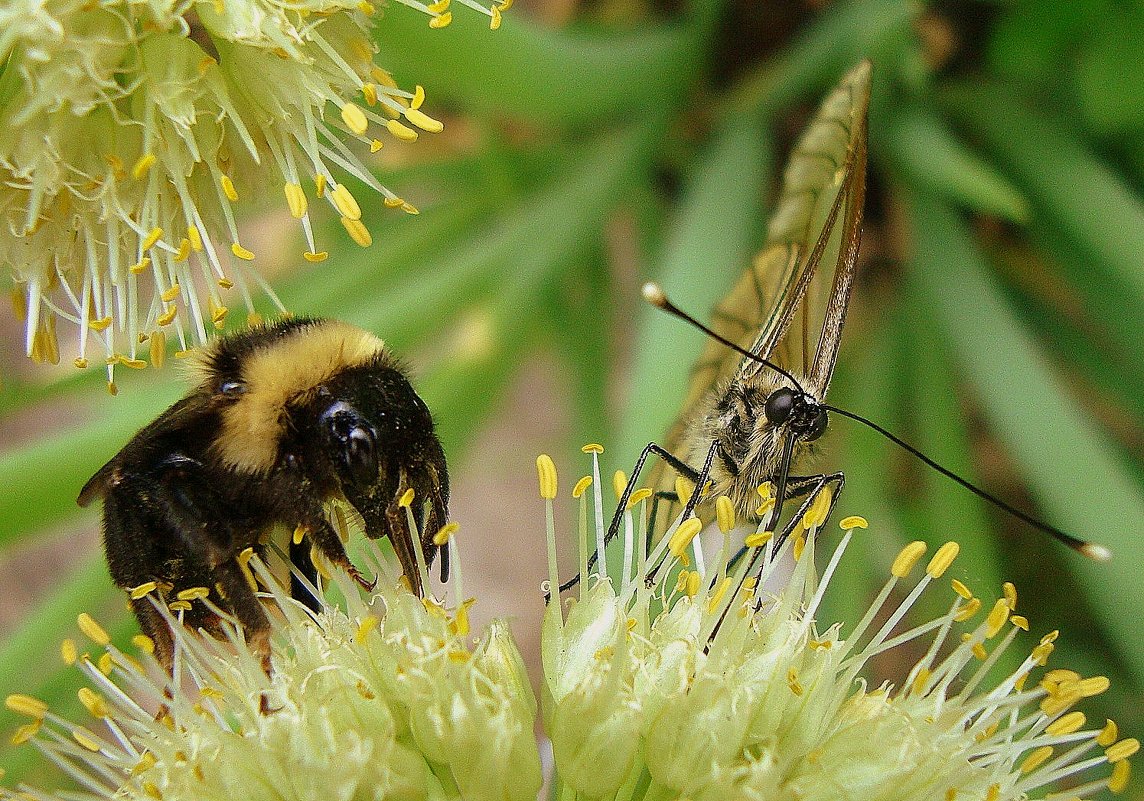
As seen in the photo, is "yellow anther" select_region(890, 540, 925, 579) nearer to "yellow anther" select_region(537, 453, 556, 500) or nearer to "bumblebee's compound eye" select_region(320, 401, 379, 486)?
"yellow anther" select_region(537, 453, 556, 500)

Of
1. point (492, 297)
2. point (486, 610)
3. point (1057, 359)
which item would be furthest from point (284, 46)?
point (486, 610)

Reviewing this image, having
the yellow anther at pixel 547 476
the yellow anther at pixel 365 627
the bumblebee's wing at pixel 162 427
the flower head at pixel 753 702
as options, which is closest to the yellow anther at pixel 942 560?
the flower head at pixel 753 702

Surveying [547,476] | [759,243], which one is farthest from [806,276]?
[759,243]

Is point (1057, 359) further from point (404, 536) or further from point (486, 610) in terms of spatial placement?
point (404, 536)

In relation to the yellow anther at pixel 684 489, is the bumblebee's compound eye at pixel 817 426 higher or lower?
higher

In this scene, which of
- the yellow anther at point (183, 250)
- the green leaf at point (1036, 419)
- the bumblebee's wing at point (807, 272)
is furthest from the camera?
the green leaf at point (1036, 419)

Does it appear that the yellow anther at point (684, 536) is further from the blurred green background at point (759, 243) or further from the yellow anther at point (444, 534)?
the blurred green background at point (759, 243)

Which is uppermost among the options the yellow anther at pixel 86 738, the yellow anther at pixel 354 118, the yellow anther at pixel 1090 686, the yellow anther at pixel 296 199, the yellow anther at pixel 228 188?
the yellow anther at pixel 354 118
